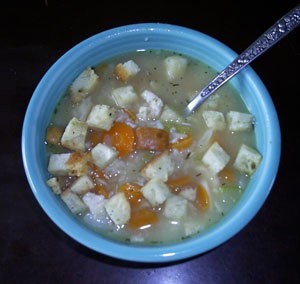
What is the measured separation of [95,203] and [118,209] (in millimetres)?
92

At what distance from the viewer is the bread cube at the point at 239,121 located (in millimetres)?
1875

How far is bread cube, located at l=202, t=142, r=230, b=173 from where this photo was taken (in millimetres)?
1794

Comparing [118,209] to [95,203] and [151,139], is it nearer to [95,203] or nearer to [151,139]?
[95,203]

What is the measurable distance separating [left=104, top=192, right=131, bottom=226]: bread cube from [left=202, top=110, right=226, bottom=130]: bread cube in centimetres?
43

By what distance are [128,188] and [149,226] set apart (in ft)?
0.50

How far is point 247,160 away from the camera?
1.81 metres

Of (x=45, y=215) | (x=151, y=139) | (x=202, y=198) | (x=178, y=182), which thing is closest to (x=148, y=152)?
(x=151, y=139)

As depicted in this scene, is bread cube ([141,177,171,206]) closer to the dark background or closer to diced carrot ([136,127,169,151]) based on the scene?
diced carrot ([136,127,169,151])

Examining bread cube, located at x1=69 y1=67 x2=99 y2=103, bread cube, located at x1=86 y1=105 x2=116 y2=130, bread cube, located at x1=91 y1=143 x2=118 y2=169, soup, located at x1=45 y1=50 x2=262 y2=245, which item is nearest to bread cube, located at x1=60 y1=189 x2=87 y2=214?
soup, located at x1=45 y1=50 x2=262 y2=245

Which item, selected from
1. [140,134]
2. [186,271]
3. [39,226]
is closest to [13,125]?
[39,226]

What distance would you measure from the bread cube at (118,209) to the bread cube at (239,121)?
0.49 m

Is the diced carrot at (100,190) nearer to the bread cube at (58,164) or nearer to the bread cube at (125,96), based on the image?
the bread cube at (58,164)

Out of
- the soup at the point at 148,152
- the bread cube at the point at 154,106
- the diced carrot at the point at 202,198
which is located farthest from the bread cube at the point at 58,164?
the diced carrot at the point at 202,198

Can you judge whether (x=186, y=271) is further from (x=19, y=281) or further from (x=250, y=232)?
(x=19, y=281)
